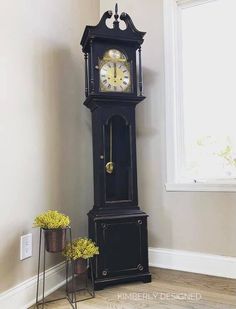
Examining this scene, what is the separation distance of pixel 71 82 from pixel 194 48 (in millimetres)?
980

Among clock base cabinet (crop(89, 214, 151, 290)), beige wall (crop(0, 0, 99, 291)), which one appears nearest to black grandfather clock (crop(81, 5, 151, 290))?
clock base cabinet (crop(89, 214, 151, 290))

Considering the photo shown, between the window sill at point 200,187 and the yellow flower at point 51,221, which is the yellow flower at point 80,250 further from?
the window sill at point 200,187

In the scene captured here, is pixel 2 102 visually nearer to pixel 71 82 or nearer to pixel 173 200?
pixel 71 82

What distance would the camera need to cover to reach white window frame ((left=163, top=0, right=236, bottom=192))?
2.23 meters

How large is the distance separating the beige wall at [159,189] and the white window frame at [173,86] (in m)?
0.04

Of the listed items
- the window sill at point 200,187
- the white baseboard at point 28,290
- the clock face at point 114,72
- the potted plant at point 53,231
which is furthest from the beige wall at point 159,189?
the potted plant at point 53,231

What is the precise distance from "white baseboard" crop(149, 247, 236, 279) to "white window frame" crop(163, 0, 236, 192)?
484 millimetres

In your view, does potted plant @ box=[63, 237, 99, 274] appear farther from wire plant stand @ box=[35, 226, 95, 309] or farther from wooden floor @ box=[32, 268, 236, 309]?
wooden floor @ box=[32, 268, 236, 309]

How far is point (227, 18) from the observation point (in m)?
2.18

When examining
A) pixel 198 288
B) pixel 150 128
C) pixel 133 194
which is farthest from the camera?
pixel 150 128

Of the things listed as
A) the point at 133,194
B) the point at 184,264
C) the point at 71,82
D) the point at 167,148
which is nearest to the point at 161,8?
the point at 71,82

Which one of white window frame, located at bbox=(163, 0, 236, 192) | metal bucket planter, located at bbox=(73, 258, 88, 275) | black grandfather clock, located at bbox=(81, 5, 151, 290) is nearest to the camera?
metal bucket planter, located at bbox=(73, 258, 88, 275)

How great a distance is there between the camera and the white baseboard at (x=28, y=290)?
153cm

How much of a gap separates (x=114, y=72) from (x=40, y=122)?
601 mm
